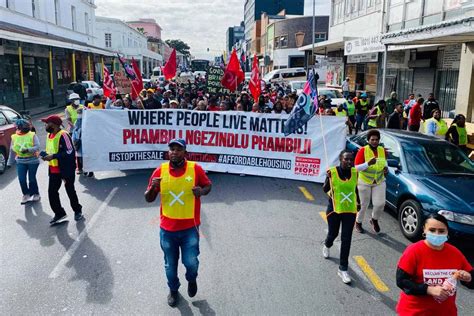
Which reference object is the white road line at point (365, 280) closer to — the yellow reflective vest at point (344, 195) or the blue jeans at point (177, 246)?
the yellow reflective vest at point (344, 195)

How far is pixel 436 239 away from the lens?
3.04 meters

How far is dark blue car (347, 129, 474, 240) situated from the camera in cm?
575

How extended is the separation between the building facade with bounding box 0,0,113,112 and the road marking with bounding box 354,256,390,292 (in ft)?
Result: 63.3

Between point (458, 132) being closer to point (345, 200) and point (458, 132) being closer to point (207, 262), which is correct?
point (345, 200)

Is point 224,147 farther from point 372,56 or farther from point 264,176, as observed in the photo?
point 372,56

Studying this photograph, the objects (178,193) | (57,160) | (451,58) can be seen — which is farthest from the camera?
(451,58)

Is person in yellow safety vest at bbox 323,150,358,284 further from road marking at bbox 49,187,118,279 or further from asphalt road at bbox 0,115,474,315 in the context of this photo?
road marking at bbox 49,187,118,279

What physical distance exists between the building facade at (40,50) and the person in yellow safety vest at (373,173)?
60.6 feet

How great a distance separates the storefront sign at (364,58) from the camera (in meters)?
24.5

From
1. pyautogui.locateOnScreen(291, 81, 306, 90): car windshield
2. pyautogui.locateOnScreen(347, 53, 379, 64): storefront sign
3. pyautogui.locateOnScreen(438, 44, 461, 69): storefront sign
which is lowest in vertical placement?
pyautogui.locateOnScreen(291, 81, 306, 90): car windshield

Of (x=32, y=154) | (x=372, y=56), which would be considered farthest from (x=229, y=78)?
(x=372, y=56)

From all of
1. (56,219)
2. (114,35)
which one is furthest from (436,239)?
(114,35)

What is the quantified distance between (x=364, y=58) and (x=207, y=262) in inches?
915

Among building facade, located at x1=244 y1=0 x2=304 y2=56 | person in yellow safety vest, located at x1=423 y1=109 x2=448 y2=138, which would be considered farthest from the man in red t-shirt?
building facade, located at x1=244 y1=0 x2=304 y2=56
